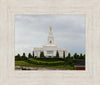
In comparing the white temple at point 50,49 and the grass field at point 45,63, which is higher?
the white temple at point 50,49

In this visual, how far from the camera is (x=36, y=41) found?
247 cm

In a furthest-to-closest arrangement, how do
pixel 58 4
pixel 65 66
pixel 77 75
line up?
pixel 65 66, pixel 77 75, pixel 58 4

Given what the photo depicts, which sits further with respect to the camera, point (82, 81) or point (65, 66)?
point (65, 66)

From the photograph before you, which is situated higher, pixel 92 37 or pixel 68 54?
pixel 92 37

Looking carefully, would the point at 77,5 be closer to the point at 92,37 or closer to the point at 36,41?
the point at 92,37

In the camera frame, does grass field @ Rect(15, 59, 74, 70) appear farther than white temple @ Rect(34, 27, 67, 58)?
Yes

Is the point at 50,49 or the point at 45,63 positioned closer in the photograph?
the point at 50,49

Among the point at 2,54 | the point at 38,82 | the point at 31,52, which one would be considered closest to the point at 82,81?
the point at 38,82

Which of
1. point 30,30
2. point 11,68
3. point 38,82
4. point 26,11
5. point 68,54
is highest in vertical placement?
point 26,11

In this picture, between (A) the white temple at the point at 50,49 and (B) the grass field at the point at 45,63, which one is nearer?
(A) the white temple at the point at 50,49

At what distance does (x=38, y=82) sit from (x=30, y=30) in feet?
3.42

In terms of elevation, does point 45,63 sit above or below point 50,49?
below

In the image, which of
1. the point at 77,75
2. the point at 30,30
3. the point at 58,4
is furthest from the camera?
the point at 30,30

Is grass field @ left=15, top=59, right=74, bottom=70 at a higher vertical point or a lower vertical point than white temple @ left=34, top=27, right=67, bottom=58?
lower
